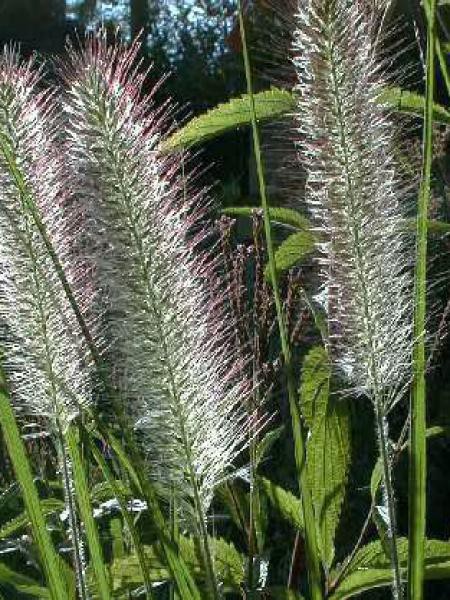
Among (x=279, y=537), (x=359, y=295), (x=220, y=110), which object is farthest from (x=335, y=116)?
(x=279, y=537)

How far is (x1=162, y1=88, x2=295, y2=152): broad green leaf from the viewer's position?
148 cm

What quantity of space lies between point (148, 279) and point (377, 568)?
0.69 metres

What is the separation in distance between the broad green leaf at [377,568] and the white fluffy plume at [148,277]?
44cm

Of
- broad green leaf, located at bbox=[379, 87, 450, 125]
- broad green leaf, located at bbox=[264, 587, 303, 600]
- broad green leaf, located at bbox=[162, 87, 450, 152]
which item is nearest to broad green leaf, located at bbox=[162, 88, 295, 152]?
broad green leaf, located at bbox=[162, 87, 450, 152]

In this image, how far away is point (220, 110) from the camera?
1568 millimetres

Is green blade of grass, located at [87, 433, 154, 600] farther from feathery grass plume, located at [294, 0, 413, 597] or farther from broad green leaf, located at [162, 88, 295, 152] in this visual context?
broad green leaf, located at [162, 88, 295, 152]

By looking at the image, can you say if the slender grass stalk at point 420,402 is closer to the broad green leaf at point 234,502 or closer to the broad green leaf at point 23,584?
the broad green leaf at point 23,584

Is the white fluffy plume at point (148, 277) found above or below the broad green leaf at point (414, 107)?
below

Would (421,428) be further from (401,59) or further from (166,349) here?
(401,59)

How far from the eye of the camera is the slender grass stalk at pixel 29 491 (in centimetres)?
109

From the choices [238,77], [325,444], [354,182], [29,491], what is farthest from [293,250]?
[238,77]

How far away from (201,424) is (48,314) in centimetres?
19

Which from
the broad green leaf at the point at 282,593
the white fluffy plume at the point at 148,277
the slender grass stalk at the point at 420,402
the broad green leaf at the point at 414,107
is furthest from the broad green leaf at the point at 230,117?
the broad green leaf at the point at 282,593

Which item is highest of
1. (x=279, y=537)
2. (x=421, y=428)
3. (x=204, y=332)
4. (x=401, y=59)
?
(x=401, y=59)
